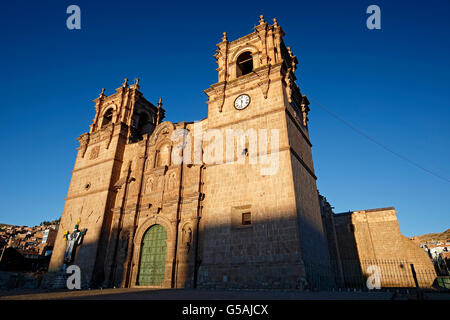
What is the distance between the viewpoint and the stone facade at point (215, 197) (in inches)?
505

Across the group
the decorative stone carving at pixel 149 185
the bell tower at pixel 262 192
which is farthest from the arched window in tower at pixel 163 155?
the bell tower at pixel 262 192

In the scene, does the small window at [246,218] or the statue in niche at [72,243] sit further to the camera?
the statue in niche at [72,243]

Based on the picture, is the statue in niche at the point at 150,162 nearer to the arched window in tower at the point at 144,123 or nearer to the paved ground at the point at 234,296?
the arched window in tower at the point at 144,123

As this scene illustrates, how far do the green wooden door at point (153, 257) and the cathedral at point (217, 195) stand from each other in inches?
2.6

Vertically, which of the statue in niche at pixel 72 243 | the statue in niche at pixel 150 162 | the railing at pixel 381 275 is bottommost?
the railing at pixel 381 275

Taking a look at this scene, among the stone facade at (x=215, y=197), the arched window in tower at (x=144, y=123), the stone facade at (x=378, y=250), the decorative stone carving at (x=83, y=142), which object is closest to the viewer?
the stone facade at (x=215, y=197)

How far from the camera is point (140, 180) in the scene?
2030 centimetres

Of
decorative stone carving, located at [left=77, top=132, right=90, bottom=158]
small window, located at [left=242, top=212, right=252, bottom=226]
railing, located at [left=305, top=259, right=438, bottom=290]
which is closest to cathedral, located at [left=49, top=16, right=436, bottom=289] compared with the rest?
small window, located at [left=242, top=212, right=252, bottom=226]

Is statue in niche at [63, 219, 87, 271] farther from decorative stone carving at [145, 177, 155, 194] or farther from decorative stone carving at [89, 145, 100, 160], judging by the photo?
decorative stone carving at [89, 145, 100, 160]

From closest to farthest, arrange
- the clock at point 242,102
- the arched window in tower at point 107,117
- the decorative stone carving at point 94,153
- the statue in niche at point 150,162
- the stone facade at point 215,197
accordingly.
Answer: the stone facade at point 215,197 < the clock at point 242,102 < the statue in niche at point 150,162 < the decorative stone carving at point 94,153 < the arched window in tower at point 107,117

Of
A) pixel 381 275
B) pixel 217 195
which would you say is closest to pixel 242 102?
pixel 217 195

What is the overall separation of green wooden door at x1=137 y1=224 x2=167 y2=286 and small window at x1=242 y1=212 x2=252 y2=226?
6223 mm

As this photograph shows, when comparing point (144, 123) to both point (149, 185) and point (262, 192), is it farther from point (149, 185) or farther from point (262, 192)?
point (262, 192)

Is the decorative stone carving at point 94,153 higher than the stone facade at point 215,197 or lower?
higher
